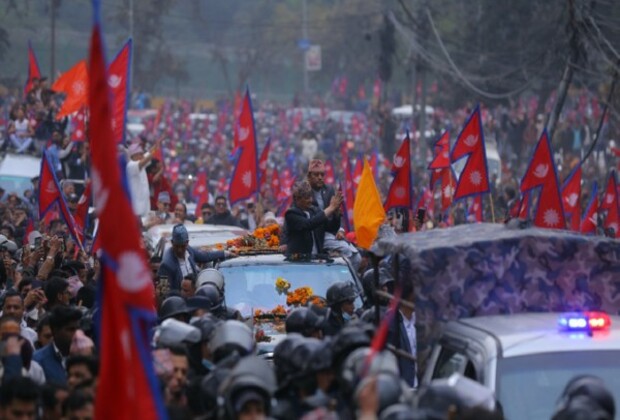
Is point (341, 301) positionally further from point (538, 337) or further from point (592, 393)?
point (592, 393)

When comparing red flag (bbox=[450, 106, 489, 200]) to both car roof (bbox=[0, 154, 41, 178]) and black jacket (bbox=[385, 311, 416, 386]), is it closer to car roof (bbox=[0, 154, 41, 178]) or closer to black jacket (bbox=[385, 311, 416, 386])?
black jacket (bbox=[385, 311, 416, 386])

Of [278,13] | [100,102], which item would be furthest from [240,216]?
[278,13]

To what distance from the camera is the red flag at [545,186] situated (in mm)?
16219

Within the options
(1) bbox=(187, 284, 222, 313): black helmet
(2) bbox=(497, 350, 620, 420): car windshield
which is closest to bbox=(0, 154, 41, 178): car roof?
(1) bbox=(187, 284, 222, 313): black helmet

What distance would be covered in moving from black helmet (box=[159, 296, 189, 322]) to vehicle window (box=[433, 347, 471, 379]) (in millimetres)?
2369

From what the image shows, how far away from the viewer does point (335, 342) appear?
7320 mm

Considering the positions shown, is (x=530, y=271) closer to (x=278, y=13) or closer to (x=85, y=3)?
(x=85, y=3)

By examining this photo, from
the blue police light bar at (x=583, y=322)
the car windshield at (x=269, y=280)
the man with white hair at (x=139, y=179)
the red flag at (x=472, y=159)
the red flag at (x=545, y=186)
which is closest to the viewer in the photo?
the blue police light bar at (x=583, y=322)

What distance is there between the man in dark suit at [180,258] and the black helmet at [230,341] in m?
5.32

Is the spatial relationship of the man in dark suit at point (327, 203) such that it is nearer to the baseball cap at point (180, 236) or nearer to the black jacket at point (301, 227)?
the black jacket at point (301, 227)

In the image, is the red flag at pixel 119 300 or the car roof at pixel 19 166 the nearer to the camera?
the red flag at pixel 119 300

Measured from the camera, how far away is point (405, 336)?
10.1m

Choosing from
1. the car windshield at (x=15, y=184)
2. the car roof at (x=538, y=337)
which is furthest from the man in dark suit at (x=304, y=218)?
the car windshield at (x=15, y=184)

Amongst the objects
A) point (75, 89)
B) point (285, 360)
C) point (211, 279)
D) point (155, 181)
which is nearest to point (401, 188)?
point (211, 279)
